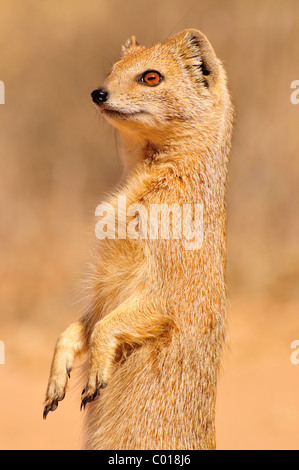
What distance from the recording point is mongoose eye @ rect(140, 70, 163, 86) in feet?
8.91

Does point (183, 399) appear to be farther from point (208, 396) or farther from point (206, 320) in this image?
point (206, 320)

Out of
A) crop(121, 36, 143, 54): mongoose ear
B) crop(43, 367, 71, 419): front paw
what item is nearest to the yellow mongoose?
crop(43, 367, 71, 419): front paw

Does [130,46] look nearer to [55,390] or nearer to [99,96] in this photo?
[99,96]

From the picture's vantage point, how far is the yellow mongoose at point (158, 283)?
258cm

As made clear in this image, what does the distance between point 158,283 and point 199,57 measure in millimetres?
1087

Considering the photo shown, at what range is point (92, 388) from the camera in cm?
250

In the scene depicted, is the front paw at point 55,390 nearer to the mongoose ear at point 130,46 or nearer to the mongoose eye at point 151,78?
the mongoose eye at point 151,78

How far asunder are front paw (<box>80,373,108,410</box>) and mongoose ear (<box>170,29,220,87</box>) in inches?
54.8

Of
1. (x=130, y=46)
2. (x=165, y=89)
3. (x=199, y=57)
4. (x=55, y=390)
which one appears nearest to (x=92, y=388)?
(x=55, y=390)

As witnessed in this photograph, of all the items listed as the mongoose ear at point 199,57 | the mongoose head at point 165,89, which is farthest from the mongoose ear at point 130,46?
the mongoose ear at point 199,57

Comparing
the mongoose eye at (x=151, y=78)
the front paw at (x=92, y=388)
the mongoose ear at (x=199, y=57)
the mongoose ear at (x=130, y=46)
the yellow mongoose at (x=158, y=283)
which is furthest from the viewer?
the mongoose ear at (x=130, y=46)

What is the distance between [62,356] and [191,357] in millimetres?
568
